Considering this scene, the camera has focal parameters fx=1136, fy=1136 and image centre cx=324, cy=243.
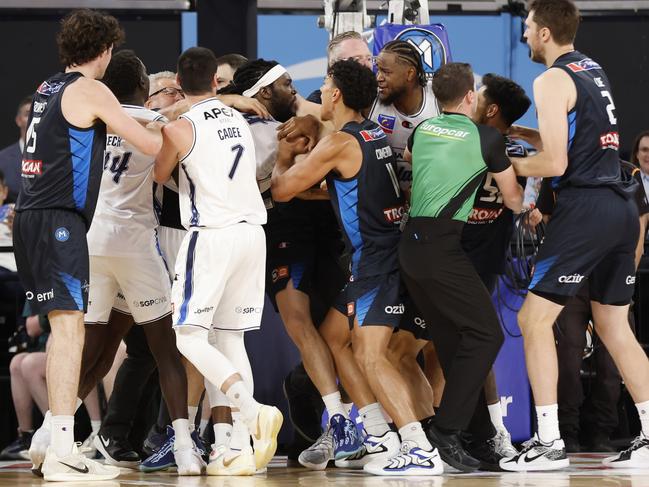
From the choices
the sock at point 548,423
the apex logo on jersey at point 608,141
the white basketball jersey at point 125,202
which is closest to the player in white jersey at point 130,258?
the white basketball jersey at point 125,202

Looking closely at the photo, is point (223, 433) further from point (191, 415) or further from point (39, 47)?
point (39, 47)

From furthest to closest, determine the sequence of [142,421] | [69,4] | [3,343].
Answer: [69,4], [3,343], [142,421]

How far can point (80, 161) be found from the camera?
554cm

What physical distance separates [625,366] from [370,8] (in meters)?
6.17

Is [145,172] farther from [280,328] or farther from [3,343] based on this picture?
[3,343]

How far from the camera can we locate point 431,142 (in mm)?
5859

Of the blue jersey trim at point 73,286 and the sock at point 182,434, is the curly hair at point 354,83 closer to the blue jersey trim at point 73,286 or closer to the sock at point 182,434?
the blue jersey trim at point 73,286

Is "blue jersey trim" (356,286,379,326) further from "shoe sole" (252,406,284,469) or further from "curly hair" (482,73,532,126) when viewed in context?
"curly hair" (482,73,532,126)

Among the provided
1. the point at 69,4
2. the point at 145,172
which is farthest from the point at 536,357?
the point at 69,4

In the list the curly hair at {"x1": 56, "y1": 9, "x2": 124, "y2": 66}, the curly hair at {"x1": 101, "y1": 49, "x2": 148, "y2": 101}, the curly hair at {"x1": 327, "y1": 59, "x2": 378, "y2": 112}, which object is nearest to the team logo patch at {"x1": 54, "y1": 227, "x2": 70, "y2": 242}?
the curly hair at {"x1": 56, "y1": 9, "x2": 124, "y2": 66}

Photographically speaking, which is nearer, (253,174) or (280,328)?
(253,174)

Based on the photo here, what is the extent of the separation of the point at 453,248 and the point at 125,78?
200cm

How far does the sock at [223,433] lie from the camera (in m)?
5.89

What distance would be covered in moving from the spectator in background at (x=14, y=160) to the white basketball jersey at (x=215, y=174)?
4717mm
